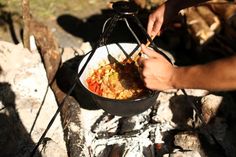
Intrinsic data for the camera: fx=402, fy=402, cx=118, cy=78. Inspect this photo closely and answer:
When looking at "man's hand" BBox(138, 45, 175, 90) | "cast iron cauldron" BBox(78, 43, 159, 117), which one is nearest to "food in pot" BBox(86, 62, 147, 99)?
"cast iron cauldron" BBox(78, 43, 159, 117)

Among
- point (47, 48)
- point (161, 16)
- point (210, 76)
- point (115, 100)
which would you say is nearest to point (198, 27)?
point (161, 16)

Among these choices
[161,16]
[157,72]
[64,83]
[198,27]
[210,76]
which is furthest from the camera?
[198,27]

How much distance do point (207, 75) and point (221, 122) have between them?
5.87 ft

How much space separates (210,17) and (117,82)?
1885mm

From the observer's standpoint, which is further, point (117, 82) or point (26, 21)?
point (26, 21)

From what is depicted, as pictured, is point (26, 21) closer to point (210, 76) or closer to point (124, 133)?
point (124, 133)

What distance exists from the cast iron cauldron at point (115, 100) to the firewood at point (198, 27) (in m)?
1.27

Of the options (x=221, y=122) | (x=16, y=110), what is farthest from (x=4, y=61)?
(x=221, y=122)

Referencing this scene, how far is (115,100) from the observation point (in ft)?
11.5

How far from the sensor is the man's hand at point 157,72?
111 inches

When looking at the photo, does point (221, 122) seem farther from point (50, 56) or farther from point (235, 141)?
point (50, 56)

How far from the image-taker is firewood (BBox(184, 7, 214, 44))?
5.07 metres

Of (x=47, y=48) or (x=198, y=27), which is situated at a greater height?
(x=198, y=27)

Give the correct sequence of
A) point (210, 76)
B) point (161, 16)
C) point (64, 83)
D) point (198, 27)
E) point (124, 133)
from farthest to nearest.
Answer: point (198, 27), point (64, 83), point (124, 133), point (161, 16), point (210, 76)
